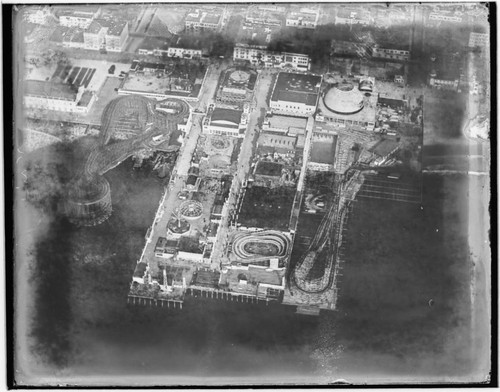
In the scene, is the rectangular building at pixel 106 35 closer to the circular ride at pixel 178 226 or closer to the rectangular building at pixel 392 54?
the circular ride at pixel 178 226

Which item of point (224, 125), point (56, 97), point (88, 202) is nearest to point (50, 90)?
point (56, 97)

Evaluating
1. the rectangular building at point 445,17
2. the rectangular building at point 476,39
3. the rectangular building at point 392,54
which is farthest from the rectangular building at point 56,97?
the rectangular building at point 476,39

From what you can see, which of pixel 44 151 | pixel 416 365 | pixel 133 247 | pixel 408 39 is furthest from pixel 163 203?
pixel 408 39

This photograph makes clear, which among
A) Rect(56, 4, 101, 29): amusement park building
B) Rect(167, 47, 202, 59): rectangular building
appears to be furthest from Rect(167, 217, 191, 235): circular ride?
Rect(56, 4, 101, 29): amusement park building

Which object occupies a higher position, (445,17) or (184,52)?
(445,17)

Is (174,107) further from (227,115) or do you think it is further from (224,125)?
(224,125)

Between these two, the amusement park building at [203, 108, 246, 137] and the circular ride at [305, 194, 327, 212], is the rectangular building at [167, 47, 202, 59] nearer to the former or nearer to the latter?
Answer: the amusement park building at [203, 108, 246, 137]
